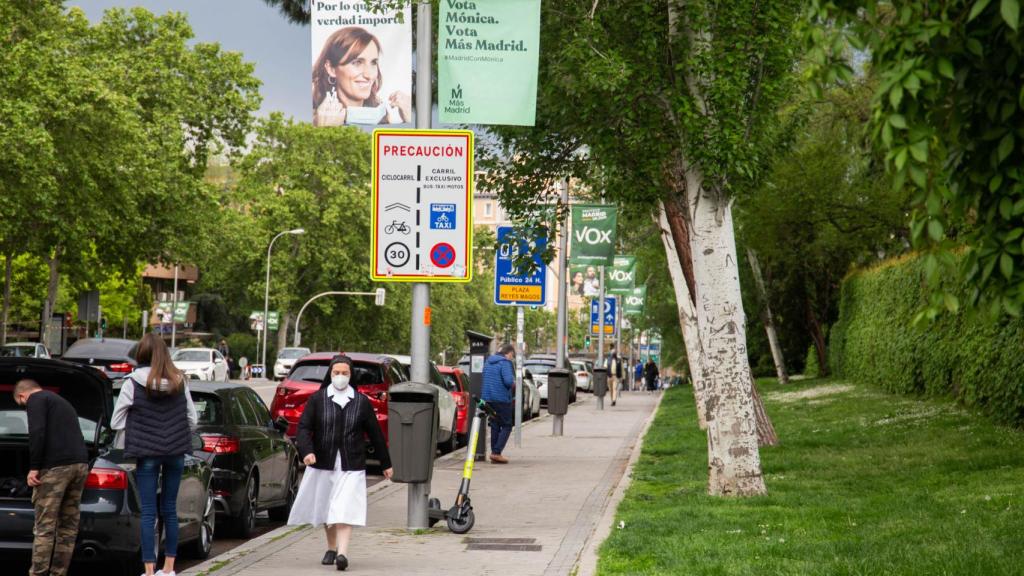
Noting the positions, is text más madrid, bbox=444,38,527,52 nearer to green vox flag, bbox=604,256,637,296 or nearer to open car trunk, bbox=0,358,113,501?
open car trunk, bbox=0,358,113,501

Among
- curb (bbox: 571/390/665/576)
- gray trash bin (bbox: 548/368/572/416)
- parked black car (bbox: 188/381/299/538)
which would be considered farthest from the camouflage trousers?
gray trash bin (bbox: 548/368/572/416)

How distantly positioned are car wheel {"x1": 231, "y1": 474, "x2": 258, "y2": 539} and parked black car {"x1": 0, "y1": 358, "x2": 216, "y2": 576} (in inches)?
60.1

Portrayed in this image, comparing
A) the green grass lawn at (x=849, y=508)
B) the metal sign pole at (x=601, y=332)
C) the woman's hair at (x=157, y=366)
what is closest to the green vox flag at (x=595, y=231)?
the green grass lawn at (x=849, y=508)

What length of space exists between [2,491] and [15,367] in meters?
0.88

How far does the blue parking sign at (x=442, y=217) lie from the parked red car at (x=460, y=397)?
1257 centimetres

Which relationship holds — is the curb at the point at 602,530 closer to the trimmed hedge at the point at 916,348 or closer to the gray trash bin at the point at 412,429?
the gray trash bin at the point at 412,429

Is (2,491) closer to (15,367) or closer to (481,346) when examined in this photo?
(15,367)

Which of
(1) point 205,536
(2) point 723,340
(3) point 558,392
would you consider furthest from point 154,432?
(3) point 558,392

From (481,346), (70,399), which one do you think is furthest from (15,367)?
(481,346)

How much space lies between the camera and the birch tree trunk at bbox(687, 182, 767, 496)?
14.6 metres

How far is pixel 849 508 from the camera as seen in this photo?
42.9 ft

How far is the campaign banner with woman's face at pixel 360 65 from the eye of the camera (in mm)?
13781

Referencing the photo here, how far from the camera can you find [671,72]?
15.1 meters

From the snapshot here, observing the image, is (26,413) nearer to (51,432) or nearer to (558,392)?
(51,432)
